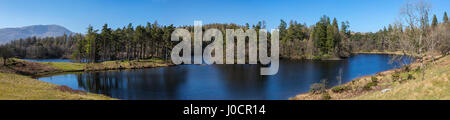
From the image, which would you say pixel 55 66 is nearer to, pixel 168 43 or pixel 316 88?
pixel 168 43

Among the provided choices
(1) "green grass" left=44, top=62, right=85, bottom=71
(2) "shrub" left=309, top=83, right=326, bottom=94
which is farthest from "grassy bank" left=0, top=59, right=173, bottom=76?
(2) "shrub" left=309, top=83, right=326, bottom=94

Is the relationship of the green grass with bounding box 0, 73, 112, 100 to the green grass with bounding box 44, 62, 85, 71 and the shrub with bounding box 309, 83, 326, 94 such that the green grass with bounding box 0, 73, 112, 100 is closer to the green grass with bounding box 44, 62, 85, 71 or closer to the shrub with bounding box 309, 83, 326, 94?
the shrub with bounding box 309, 83, 326, 94

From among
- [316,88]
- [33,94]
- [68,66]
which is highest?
[68,66]

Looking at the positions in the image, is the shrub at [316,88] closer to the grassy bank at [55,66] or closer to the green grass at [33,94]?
the green grass at [33,94]

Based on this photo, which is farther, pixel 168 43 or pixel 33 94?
pixel 168 43

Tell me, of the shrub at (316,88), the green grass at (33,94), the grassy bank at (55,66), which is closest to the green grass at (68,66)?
the grassy bank at (55,66)

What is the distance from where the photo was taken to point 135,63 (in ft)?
227

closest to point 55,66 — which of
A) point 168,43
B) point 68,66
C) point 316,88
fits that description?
point 68,66

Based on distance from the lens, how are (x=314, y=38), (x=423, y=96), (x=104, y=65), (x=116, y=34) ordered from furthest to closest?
(x=314, y=38), (x=116, y=34), (x=104, y=65), (x=423, y=96)

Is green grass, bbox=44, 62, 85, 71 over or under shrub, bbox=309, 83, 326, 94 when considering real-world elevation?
over

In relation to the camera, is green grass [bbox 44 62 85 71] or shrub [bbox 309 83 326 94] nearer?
shrub [bbox 309 83 326 94]
